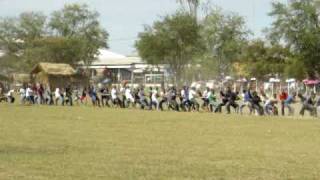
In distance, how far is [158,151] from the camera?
51.6 feet

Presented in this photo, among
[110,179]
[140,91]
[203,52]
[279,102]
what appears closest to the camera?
[110,179]

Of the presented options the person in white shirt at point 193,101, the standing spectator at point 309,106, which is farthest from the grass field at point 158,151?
the person in white shirt at point 193,101

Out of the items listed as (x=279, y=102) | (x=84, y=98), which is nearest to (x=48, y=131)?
(x=279, y=102)

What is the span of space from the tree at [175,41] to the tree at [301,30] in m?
8.91

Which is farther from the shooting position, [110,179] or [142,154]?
[142,154]

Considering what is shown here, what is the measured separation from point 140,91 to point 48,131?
65.7 ft

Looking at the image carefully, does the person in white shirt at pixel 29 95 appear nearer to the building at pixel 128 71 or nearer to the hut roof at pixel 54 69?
the hut roof at pixel 54 69

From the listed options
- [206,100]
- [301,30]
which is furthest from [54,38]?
[206,100]

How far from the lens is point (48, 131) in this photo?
21.6m

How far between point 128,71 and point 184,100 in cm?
7897

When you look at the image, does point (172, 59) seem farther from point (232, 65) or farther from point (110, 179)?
point (110, 179)

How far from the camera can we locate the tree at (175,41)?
245ft

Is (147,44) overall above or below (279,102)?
above

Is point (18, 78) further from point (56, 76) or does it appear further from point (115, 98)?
point (115, 98)
